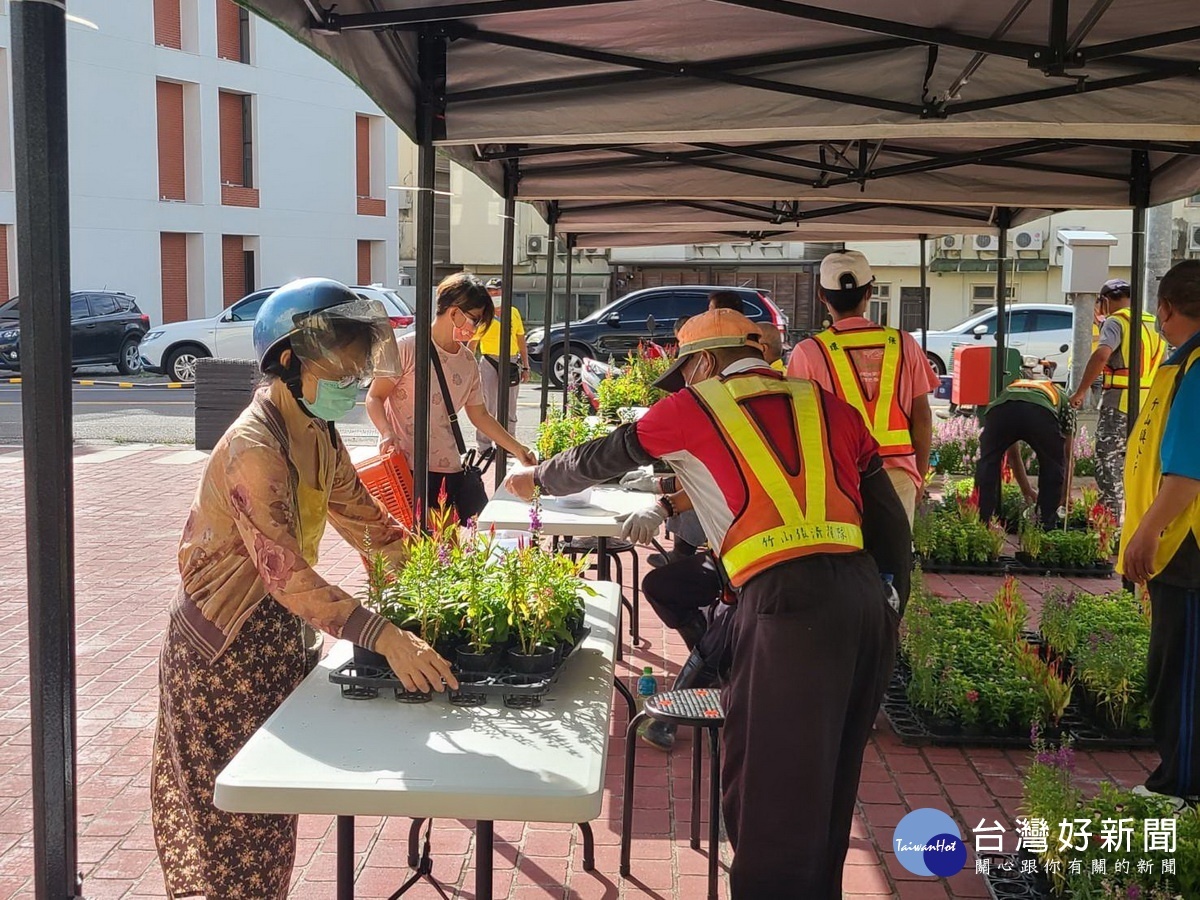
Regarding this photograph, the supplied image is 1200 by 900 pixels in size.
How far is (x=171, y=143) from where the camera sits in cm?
2916

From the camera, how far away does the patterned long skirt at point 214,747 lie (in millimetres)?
2854

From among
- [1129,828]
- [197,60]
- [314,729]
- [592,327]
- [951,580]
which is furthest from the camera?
[197,60]

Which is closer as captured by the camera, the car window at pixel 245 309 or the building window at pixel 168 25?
the car window at pixel 245 309

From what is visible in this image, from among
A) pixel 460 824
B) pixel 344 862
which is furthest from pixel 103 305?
pixel 344 862

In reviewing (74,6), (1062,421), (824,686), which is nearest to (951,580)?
(1062,421)

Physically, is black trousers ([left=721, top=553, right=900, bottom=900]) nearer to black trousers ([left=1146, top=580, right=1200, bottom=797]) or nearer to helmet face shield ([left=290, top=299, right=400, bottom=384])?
helmet face shield ([left=290, top=299, right=400, bottom=384])

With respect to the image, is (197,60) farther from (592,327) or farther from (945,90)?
(945,90)

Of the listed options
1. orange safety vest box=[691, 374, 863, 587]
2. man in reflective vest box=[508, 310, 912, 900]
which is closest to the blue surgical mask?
man in reflective vest box=[508, 310, 912, 900]

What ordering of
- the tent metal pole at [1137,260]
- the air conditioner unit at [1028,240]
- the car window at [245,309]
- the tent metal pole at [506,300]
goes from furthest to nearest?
the air conditioner unit at [1028,240] < the car window at [245,309] < the tent metal pole at [506,300] < the tent metal pole at [1137,260]

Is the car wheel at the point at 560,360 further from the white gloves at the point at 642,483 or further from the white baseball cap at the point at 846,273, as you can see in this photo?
the white baseball cap at the point at 846,273

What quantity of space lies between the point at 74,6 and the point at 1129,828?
28661 mm

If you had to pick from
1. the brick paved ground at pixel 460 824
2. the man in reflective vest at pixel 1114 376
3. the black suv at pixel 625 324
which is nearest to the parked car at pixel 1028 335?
the black suv at pixel 625 324

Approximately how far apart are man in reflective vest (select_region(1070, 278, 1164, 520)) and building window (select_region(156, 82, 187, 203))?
2472 cm

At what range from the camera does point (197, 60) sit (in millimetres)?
28891
